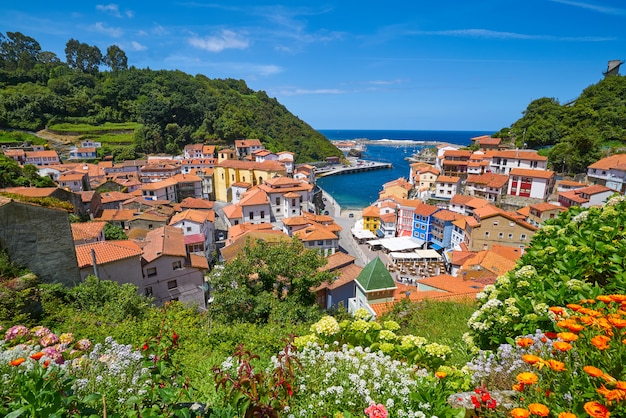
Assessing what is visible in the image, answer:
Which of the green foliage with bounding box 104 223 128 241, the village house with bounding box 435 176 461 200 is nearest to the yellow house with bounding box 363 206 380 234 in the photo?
the village house with bounding box 435 176 461 200

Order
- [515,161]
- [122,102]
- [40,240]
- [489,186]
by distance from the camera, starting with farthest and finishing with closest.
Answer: [122,102] < [515,161] < [489,186] < [40,240]

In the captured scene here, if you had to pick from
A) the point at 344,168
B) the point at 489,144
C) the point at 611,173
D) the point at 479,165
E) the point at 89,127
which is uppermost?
the point at 89,127

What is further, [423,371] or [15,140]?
[15,140]

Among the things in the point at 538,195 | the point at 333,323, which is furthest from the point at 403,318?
the point at 538,195

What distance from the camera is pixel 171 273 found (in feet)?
56.0

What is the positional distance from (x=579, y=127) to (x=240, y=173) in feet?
185

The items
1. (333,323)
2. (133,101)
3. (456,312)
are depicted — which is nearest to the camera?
(333,323)

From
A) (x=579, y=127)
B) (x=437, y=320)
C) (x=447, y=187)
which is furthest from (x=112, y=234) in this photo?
(x=579, y=127)

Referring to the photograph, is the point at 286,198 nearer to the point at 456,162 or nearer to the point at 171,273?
the point at 171,273

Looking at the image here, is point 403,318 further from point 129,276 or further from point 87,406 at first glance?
point 129,276

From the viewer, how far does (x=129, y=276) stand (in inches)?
592

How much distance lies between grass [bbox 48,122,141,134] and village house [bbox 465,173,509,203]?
73.3 m

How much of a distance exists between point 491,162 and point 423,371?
181 feet

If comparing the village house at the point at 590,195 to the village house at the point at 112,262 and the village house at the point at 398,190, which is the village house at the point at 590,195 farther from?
the village house at the point at 112,262
